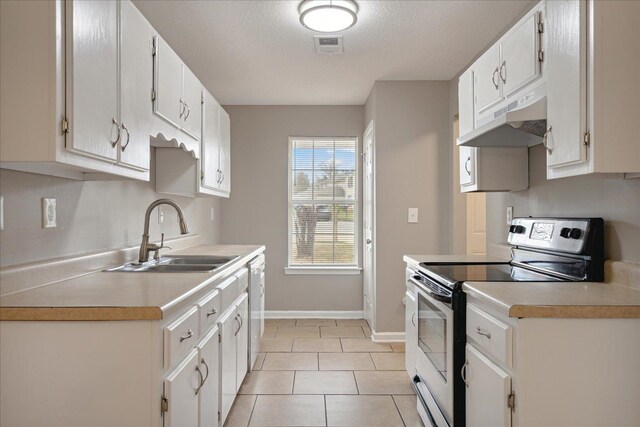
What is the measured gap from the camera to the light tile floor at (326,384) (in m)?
2.55

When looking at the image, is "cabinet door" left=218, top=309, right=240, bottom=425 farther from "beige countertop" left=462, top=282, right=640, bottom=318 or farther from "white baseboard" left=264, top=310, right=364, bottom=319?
"white baseboard" left=264, top=310, right=364, bottom=319

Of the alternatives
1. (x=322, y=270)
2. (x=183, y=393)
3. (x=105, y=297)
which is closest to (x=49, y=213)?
(x=105, y=297)

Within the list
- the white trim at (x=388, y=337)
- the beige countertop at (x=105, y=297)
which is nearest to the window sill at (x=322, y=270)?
the white trim at (x=388, y=337)

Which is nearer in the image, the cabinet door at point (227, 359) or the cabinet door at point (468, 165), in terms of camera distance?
the cabinet door at point (227, 359)

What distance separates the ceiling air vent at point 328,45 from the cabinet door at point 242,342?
1805mm

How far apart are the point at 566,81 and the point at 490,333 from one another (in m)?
0.95

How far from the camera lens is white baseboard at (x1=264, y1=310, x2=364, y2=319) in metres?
4.94

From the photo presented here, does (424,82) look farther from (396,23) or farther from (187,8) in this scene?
(187,8)

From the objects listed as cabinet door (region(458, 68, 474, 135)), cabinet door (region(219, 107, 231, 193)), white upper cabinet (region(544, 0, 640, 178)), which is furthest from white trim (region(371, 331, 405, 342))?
white upper cabinet (region(544, 0, 640, 178))

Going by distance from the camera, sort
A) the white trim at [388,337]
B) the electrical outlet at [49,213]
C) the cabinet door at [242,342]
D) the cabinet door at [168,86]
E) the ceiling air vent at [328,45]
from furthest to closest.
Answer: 1. the white trim at [388,337]
2. the ceiling air vent at [328,45]
3. the cabinet door at [242,342]
4. the cabinet door at [168,86]
5. the electrical outlet at [49,213]

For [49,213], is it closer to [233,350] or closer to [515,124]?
[233,350]

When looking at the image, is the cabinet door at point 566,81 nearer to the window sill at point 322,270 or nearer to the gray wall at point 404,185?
the gray wall at point 404,185

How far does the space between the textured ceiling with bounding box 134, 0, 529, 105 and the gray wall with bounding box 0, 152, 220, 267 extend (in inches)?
42.9

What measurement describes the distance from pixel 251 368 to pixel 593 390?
2.35 m
